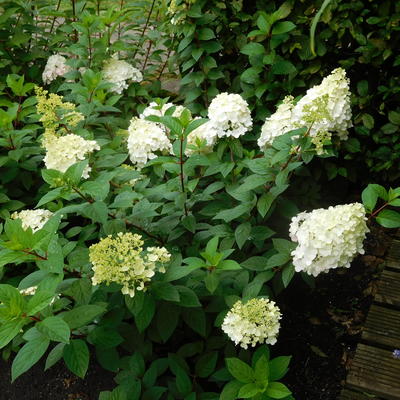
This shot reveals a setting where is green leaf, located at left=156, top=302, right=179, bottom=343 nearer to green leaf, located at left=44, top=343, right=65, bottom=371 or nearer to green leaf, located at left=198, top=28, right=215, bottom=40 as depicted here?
green leaf, located at left=44, top=343, right=65, bottom=371

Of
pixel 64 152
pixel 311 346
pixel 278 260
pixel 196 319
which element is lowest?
pixel 311 346

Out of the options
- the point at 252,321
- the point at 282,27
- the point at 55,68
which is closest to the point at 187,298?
the point at 252,321

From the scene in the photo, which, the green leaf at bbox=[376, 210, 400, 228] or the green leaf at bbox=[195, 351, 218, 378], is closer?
the green leaf at bbox=[376, 210, 400, 228]

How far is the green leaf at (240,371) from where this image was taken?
1.87 meters

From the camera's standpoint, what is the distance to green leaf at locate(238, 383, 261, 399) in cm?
178

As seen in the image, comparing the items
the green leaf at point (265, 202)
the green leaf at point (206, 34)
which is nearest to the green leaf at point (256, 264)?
the green leaf at point (265, 202)

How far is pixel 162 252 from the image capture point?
73.5 inches

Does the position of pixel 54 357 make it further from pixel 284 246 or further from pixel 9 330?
pixel 284 246

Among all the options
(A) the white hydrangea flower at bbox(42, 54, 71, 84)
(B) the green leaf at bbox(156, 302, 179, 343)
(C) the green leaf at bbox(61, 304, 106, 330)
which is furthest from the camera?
(A) the white hydrangea flower at bbox(42, 54, 71, 84)

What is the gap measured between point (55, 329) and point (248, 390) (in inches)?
27.6

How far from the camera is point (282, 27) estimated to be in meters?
2.74

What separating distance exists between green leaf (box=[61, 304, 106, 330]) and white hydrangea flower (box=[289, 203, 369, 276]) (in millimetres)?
791

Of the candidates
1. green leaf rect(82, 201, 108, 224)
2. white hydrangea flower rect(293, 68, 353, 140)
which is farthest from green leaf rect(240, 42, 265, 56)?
green leaf rect(82, 201, 108, 224)

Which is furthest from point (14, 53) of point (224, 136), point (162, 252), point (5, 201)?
point (162, 252)
